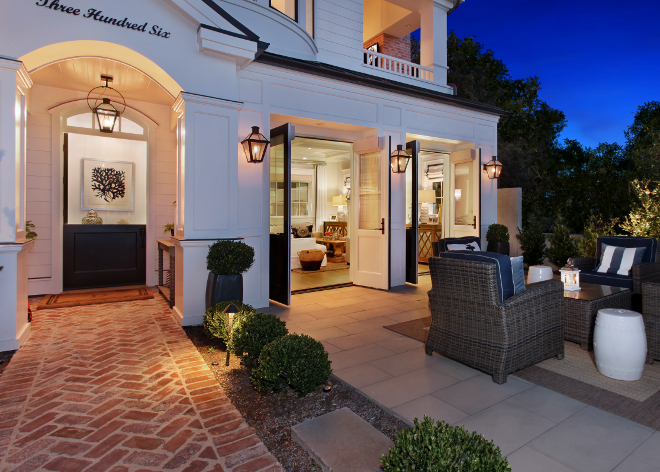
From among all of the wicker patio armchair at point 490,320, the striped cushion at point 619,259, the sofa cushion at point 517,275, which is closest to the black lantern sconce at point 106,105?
the wicker patio armchair at point 490,320

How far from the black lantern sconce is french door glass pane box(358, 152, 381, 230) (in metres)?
4.21

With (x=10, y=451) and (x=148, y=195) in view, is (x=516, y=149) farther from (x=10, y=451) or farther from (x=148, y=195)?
(x=10, y=451)

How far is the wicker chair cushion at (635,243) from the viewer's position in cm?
494

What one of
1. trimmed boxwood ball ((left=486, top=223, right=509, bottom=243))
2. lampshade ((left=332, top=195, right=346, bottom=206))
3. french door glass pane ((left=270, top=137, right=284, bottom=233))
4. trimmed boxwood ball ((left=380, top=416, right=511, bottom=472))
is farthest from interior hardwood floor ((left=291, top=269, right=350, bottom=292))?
trimmed boxwood ball ((left=380, top=416, right=511, bottom=472))

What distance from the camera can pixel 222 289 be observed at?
→ 14.4 ft

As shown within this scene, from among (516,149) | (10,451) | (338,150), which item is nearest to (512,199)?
(338,150)

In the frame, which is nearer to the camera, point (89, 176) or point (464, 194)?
point (89, 176)

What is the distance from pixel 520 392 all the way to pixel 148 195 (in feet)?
20.8

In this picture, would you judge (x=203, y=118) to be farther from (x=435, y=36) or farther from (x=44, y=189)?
(x=435, y=36)

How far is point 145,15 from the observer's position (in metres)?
4.34

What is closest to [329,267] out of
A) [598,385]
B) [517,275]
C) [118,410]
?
[517,275]

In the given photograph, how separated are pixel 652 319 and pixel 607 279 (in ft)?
5.79

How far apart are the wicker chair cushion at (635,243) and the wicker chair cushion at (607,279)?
453 millimetres

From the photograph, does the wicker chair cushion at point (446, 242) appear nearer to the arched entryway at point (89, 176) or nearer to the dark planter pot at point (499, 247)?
the dark planter pot at point (499, 247)
